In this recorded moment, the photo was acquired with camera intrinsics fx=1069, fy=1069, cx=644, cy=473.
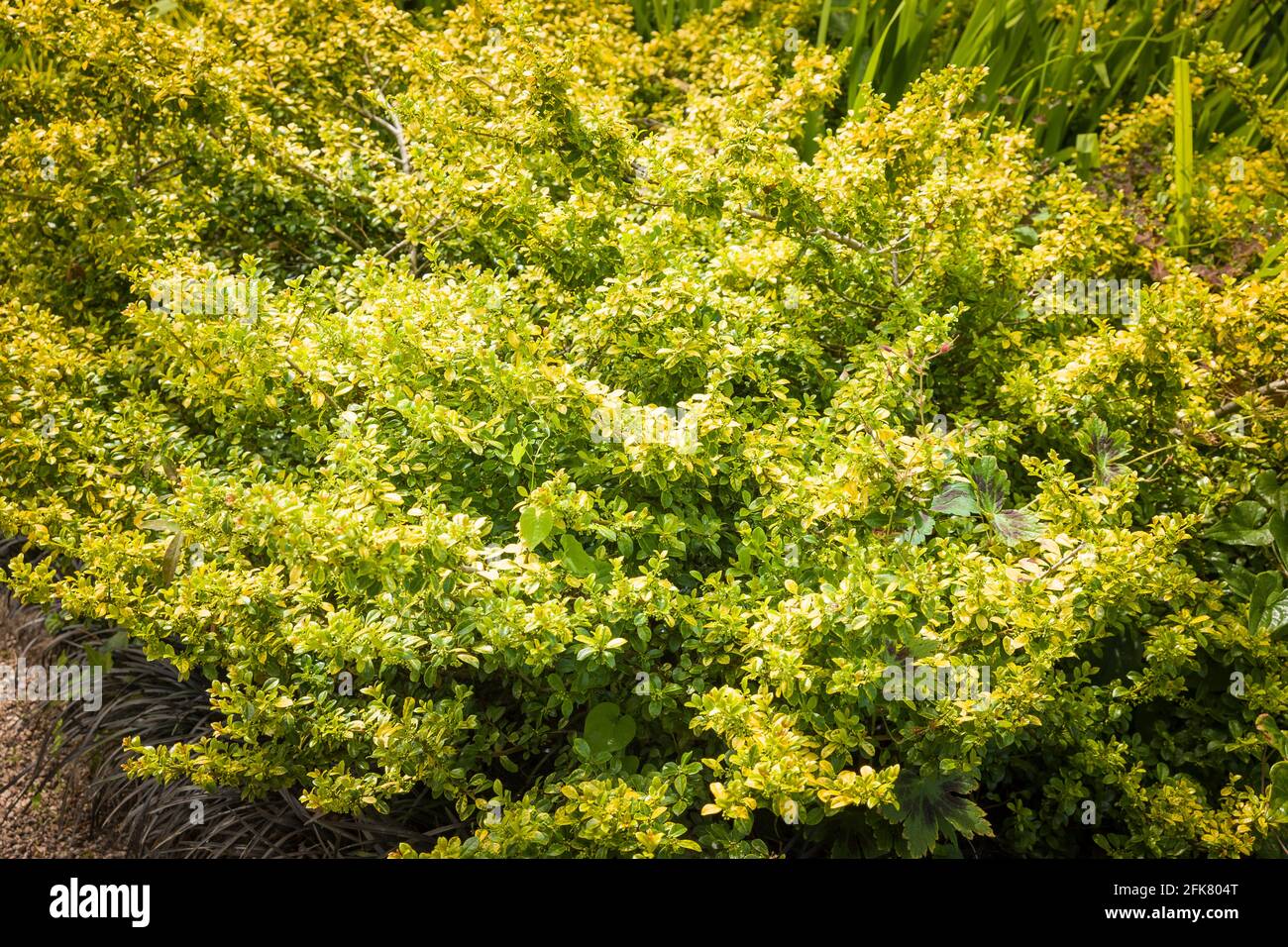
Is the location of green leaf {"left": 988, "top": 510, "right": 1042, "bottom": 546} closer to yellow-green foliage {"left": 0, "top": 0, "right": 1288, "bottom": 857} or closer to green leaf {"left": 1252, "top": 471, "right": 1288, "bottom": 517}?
yellow-green foliage {"left": 0, "top": 0, "right": 1288, "bottom": 857}

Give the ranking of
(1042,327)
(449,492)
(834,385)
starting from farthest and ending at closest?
1. (1042,327)
2. (834,385)
3. (449,492)

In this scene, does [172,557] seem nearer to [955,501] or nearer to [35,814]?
[35,814]

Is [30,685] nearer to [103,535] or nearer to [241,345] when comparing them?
[103,535]

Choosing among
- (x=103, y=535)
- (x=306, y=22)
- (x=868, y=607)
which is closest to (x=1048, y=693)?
(x=868, y=607)

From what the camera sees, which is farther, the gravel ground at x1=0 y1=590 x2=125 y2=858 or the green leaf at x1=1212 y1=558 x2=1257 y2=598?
the gravel ground at x1=0 y1=590 x2=125 y2=858

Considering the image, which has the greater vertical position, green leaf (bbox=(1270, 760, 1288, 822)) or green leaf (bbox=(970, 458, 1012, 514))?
green leaf (bbox=(970, 458, 1012, 514))

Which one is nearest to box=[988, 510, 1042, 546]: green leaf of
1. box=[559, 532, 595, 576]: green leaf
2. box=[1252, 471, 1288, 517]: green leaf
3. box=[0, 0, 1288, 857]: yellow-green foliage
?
box=[0, 0, 1288, 857]: yellow-green foliage

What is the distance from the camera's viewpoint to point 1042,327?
2.82 metres

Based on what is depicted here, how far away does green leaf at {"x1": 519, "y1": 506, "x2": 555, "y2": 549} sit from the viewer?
1.92 meters

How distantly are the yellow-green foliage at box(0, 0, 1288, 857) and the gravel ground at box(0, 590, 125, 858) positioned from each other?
480mm

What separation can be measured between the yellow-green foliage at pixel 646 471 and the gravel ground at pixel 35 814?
0.48 metres

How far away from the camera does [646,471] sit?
2051mm

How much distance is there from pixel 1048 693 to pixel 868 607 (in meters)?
0.42

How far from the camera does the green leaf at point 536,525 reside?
192 cm
